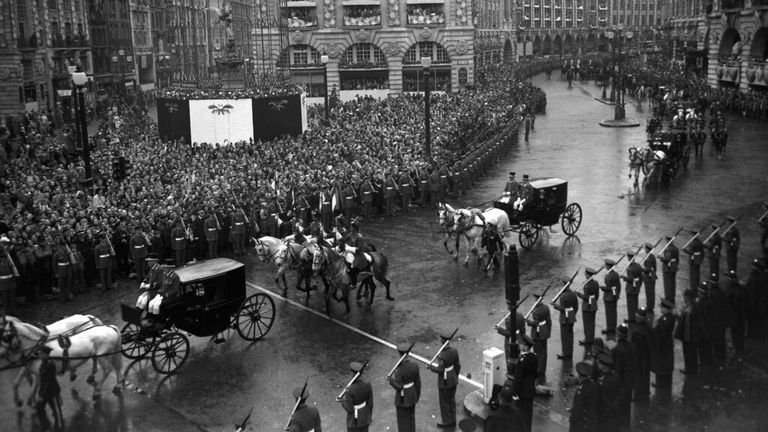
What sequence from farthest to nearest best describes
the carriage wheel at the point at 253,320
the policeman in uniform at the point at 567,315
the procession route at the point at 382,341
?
the carriage wheel at the point at 253,320 → the policeman in uniform at the point at 567,315 → the procession route at the point at 382,341

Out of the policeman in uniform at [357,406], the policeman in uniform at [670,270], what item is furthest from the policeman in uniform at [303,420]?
the policeman in uniform at [670,270]

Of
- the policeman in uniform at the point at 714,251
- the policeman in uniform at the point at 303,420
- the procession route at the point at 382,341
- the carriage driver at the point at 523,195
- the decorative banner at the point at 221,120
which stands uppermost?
the decorative banner at the point at 221,120

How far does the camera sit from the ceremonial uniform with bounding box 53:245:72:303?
1827 centimetres

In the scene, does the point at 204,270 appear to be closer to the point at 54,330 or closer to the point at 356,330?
the point at 54,330

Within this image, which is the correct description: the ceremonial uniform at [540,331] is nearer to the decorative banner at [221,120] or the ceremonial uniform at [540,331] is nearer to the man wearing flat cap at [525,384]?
the man wearing flat cap at [525,384]

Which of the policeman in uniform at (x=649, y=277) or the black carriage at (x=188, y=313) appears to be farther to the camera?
the policeman in uniform at (x=649, y=277)

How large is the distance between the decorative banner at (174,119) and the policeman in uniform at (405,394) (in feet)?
97.2

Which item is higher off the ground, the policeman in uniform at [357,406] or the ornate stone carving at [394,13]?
the ornate stone carving at [394,13]

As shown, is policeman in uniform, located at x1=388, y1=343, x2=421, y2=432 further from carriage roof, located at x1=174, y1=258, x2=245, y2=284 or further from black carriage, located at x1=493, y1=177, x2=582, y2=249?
black carriage, located at x1=493, y1=177, x2=582, y2=249

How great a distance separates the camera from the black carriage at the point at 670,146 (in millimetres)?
29130

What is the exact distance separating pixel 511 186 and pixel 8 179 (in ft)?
57.0

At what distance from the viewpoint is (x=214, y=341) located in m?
15.3

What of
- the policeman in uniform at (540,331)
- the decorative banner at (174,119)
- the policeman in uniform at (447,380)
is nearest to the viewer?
the policeman in uniform at (447,380)

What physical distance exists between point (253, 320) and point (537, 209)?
9.17m
